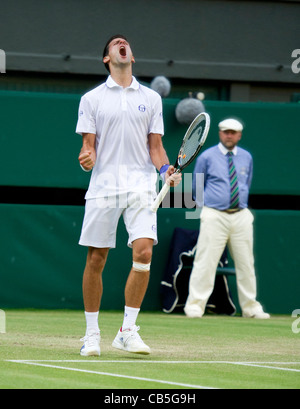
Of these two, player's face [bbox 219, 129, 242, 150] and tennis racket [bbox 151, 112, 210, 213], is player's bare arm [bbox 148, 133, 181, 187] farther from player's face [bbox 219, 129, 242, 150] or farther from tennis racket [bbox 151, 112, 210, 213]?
player's face [bbox 219, 129, 242, 150]

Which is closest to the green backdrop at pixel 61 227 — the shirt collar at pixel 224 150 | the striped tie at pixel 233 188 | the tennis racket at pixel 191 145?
the shirt collar at pixel 224 150

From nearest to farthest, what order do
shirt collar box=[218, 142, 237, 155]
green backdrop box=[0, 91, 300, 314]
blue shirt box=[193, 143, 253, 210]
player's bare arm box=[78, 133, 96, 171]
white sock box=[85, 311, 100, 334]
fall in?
1. player's bare arm box=[78, 133, 96, 171]
2. white sock box=[85, 311, 100, 334]
3. blue shirt box=[193, 143, 253, 210]
4. shirt collar box=[218, 142, 237, 155]
5. green backdrop box=[0, 91, 300, 314]

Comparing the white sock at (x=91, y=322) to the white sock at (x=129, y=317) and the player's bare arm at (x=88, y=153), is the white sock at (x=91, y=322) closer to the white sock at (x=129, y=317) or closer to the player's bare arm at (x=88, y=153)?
the white sock at (x=129, y=317)

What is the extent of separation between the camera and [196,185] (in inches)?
464

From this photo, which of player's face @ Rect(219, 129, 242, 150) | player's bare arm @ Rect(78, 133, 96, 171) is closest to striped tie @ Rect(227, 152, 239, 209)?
player's face @ Rect(219, 129, 242, 150)

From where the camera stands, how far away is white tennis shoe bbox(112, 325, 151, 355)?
6.79m

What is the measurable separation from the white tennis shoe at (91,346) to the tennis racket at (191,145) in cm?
94

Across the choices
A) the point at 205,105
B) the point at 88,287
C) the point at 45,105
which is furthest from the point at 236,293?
the point at 88,287

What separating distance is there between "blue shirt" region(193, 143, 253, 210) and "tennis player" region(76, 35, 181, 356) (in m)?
4.49

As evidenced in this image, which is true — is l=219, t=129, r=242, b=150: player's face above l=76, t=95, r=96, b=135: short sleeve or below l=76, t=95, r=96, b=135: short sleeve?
above

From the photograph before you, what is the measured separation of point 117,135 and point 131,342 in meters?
1.42
